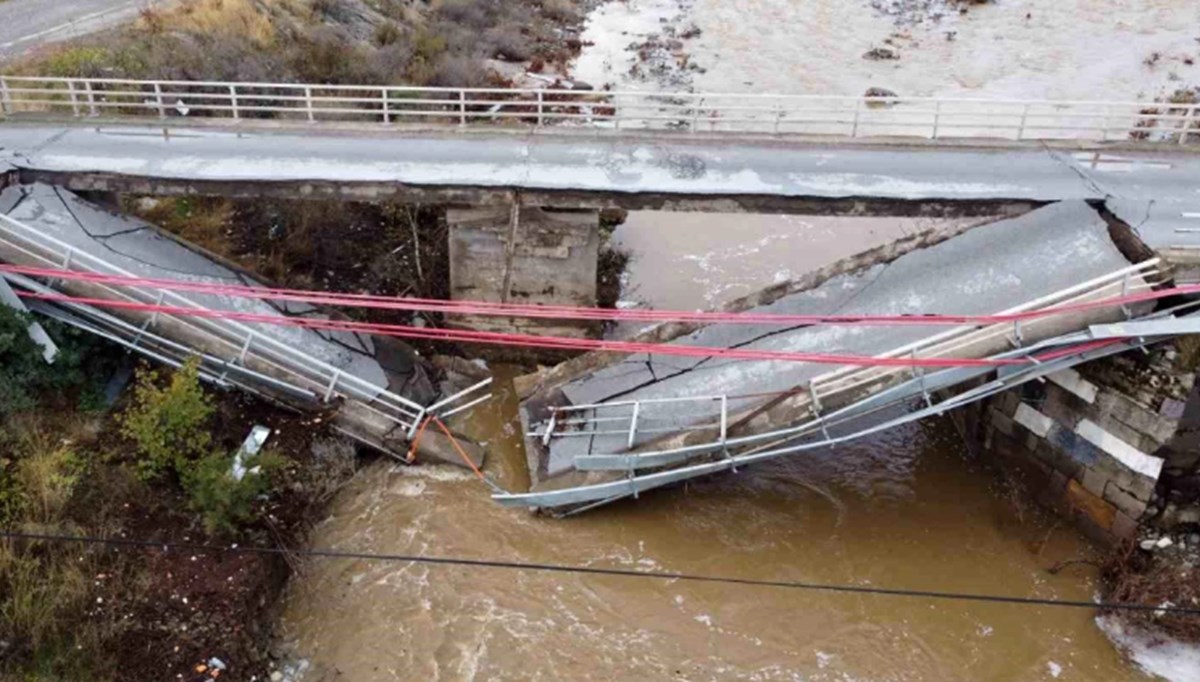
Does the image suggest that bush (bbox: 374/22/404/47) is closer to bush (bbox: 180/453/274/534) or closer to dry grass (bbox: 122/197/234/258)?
dry grass (bbox: 122/197/234/258)

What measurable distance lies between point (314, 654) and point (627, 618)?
12.2 ft

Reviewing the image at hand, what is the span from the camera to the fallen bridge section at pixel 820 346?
38.6 feet

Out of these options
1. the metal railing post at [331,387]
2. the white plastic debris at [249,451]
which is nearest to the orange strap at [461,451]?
the metal railing post at [331,387]

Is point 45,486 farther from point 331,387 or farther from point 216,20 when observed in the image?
point 216,20

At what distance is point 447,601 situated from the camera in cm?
1185

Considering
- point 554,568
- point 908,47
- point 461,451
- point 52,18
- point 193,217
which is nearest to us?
point 554,568

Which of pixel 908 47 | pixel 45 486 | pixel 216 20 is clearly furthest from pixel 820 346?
pixel 908 47

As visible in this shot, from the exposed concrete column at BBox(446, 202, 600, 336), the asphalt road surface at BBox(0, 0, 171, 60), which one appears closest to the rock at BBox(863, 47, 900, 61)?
the exposed concrete column at BBox(446, 202, 600, 336)

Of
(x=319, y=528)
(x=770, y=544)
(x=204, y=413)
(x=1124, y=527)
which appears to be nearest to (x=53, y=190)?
(x=204, y=413)

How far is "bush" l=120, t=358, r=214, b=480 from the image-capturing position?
39.3 ft

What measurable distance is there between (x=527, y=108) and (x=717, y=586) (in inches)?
653

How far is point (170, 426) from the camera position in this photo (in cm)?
1210

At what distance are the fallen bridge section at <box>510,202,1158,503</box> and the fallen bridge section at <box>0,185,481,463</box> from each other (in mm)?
1974

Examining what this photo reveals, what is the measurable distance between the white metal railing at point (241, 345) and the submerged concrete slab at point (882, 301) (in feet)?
8.75
